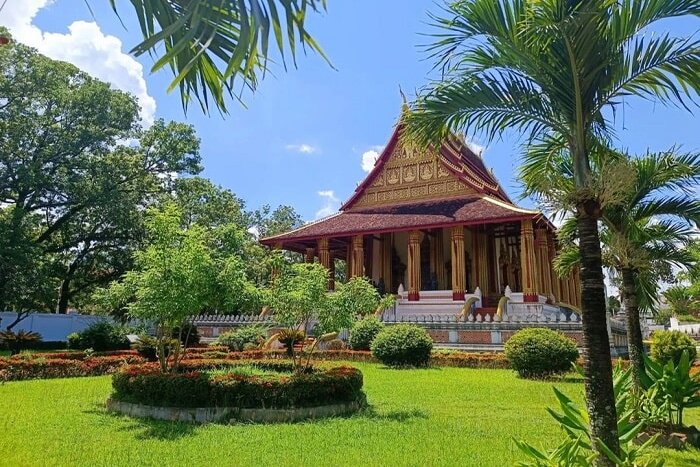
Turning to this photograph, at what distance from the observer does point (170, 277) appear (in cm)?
895

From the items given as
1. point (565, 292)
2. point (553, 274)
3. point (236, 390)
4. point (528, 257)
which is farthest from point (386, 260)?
point (236, 390)

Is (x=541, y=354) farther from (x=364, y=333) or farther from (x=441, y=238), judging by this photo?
(x=441, y=238)

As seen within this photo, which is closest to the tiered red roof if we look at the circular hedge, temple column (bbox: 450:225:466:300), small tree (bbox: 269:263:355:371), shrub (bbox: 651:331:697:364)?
temple column (bbox: 450:225:466:300)

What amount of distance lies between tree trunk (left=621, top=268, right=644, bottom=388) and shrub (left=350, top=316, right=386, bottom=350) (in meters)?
11.0

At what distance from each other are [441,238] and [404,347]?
12940 mm

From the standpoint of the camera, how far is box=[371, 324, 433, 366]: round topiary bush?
15.1 meters

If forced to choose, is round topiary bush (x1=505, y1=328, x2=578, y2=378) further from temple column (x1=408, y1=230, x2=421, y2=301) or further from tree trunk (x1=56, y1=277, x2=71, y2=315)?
tree trunk (x1=56, y1=277, x2=71, y2=315)

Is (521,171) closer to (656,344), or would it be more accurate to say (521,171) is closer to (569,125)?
(569,125)

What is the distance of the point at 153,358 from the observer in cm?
1698

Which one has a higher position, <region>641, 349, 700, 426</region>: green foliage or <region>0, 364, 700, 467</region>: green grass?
<region>641, 349, 700, 426</region>: green foliage

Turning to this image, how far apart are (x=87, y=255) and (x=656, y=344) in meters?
26.9

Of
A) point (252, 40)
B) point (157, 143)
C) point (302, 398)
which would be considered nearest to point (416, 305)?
point (302, 398)

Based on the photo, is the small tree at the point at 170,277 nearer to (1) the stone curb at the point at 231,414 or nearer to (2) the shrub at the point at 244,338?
(1) the stone curb at the point at 231,414

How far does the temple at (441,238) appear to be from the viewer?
878 inches
